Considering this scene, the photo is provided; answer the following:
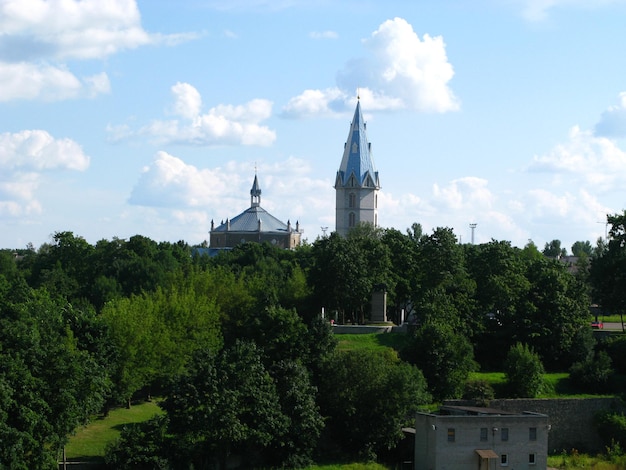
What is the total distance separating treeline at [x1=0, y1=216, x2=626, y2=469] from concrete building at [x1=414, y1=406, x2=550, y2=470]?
5.27 ft

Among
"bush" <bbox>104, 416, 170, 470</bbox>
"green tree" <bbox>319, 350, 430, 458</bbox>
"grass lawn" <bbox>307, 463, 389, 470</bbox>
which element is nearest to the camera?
"bush" <bbox>104, 416, 170, 470</bbox>

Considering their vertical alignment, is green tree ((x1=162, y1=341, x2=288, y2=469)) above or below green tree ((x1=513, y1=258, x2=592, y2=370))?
below

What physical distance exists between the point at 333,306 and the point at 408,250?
24.9 ft

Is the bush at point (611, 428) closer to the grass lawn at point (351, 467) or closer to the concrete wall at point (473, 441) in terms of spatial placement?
the concrete wall at point (473, 441)

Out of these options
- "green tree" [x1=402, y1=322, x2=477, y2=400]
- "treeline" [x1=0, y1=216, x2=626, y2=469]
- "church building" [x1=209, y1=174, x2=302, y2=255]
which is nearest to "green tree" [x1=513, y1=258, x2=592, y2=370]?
"treeline" [x1=0, y1=216, x2=626, y2=469]

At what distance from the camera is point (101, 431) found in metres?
45.6

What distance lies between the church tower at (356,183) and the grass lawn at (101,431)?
83163mm

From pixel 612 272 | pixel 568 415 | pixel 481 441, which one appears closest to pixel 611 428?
pixel 568 415

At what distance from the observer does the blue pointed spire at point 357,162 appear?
132125mm

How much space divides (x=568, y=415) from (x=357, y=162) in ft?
276

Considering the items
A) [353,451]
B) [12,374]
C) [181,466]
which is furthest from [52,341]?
[353,451]

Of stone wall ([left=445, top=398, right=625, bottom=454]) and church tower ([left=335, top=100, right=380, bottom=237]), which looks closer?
stone wall ([left=445, top=398, right=625, bottom=454])

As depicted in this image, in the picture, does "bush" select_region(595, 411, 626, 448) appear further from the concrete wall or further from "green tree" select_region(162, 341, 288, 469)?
"green tree" select_region(162, 341, 288, 469)

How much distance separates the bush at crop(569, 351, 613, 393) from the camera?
53.5m
